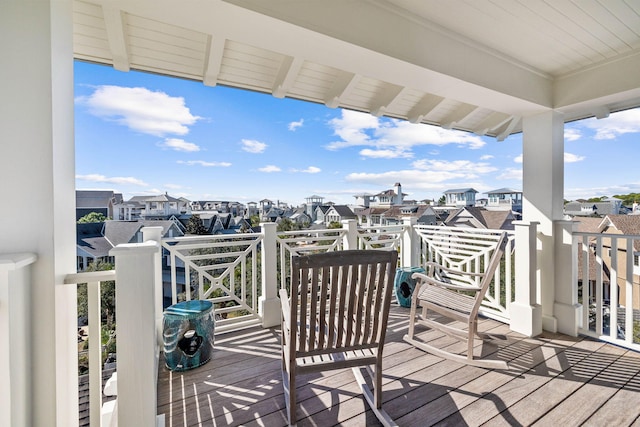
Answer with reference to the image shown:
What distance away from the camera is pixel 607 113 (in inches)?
117

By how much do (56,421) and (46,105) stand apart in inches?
48.9

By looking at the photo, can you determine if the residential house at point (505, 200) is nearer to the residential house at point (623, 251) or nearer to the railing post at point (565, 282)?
the railing post at point (565, 282)

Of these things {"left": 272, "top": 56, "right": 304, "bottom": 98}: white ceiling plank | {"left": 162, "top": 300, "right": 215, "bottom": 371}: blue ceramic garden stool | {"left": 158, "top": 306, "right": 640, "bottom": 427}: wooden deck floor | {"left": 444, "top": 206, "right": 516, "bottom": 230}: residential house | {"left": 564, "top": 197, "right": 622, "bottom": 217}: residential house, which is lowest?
{"left": 158, "top": 306, "right": 640, "bottom": 427}: wooden deck floor

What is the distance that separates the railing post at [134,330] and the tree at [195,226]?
176 cm

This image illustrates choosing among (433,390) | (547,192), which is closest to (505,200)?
(547,192)

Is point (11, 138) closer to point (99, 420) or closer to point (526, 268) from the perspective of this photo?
point (99, 420)

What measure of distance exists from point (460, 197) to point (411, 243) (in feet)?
3.18

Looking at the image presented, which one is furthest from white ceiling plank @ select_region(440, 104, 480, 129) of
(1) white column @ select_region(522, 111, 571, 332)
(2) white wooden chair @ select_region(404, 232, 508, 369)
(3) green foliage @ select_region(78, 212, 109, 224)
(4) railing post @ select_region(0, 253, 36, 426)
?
(4) railing post @ select_region(0, 253, 36, 426)

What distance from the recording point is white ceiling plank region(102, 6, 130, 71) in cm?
169

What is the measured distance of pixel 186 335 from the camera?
2.22 m

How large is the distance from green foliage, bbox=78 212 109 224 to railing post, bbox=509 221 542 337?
371cm

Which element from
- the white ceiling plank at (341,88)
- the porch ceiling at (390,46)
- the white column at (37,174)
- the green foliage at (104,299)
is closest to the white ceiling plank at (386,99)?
the porch ceiling at (390,46)

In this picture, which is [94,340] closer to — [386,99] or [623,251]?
[386,99]

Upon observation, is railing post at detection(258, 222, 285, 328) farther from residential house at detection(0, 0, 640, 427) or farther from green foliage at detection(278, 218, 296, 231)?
residential house at detection(0, 0, 640, 427)
